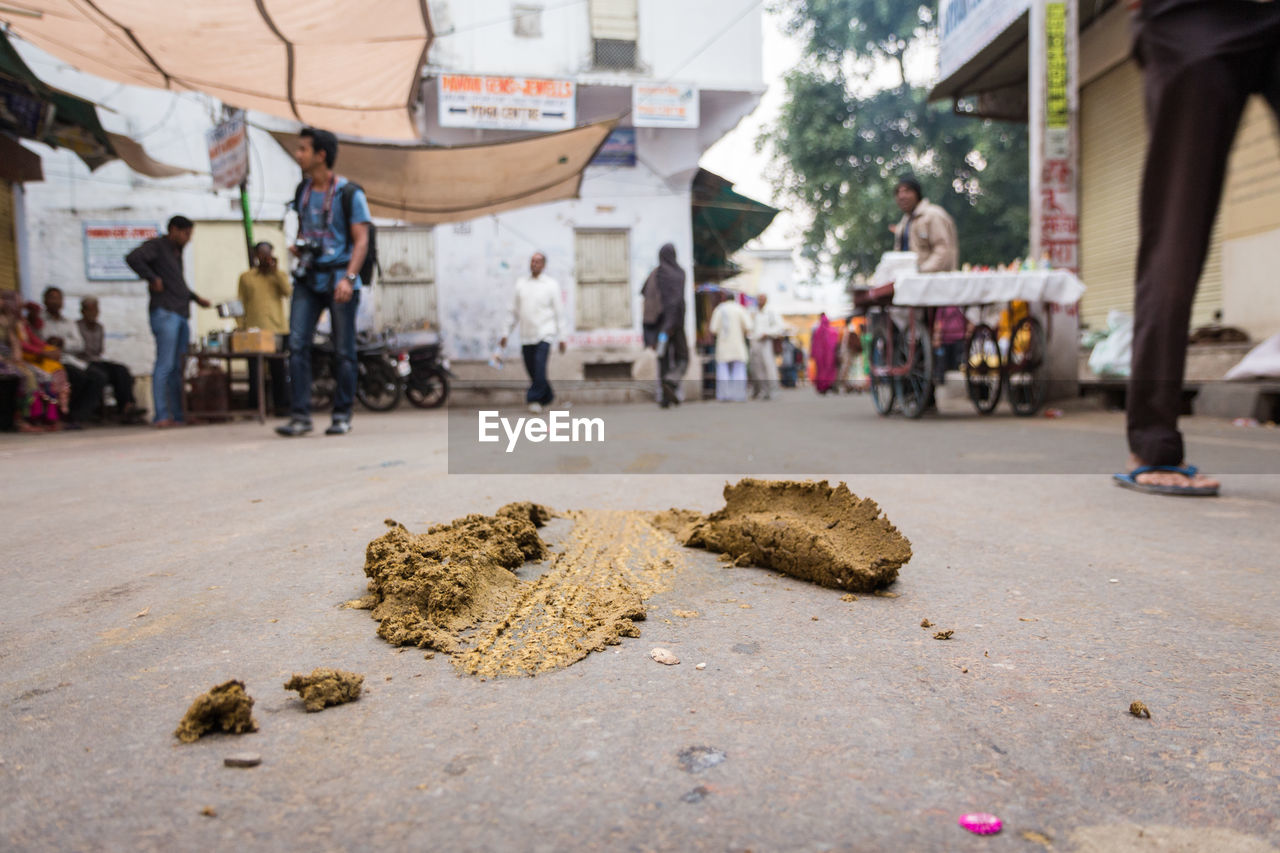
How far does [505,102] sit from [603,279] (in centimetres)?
298

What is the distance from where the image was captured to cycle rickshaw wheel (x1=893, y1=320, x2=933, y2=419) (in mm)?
6543

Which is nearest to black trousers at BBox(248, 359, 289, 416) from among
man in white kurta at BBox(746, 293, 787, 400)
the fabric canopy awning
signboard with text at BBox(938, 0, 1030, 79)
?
the fabric canopy awning

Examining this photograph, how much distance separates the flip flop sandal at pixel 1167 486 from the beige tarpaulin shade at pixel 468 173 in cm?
660

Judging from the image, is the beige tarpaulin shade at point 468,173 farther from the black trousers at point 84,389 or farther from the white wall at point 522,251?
the black trousers at point 84,389

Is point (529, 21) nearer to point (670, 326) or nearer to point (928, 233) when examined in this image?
point (670, 326)

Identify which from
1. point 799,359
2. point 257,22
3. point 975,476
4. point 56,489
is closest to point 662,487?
point 975,476

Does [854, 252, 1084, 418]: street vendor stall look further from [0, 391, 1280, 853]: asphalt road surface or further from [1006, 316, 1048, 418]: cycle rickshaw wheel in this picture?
[0, 391, 1280, 853]: asphalt road surface

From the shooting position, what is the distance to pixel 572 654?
128 centimetres

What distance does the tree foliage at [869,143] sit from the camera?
56.6 feet

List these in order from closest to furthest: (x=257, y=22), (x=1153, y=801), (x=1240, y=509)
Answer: (x=1153, y=801) → (x=1240, y=509) → (x=257, y=22)

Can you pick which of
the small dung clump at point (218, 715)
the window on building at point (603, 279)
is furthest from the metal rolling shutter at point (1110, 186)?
the small dung clump at point (218, 715)

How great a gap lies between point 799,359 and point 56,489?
81.9 feet

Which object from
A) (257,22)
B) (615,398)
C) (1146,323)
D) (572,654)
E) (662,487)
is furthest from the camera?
(615,398)

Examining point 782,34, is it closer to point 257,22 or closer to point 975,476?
point 257,22
